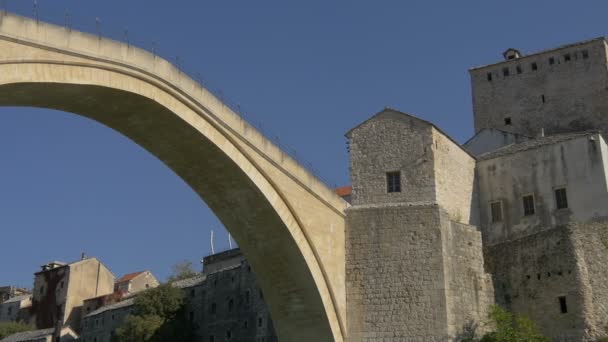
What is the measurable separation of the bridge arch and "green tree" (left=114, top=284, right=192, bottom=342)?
20479mm

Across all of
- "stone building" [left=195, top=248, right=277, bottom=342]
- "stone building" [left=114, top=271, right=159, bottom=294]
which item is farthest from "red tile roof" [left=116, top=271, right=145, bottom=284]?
"stone building" [left=195, top=248, right=277, bottom=342]

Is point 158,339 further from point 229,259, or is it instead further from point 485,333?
point 485,333

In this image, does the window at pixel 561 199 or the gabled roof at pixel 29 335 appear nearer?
the window at pixel 561 199

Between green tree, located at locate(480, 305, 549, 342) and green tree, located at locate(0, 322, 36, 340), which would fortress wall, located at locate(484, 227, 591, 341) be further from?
green tree, located at locate(0, 322, 36, 340)

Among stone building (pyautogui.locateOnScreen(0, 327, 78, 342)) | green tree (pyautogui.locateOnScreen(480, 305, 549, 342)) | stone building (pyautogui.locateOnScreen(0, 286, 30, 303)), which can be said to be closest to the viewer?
green tree (pyautogui.locateOnScreen(480, 305, 549, 342))

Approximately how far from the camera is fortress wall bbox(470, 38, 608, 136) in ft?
114

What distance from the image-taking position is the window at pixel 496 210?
25.0 meters

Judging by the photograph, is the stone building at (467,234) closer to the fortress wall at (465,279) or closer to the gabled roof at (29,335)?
A: the fortress wall at (465,279)

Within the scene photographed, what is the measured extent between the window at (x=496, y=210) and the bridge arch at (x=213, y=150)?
557 cm

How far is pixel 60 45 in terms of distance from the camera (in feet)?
48.0

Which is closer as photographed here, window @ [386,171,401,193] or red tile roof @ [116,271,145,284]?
window @ [386,171,401,193]

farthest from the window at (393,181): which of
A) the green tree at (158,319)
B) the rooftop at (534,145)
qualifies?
the green tree at (158,319)

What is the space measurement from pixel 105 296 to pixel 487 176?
34.5 meters

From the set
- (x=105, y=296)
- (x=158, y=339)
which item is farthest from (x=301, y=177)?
(x=105, y=296)
